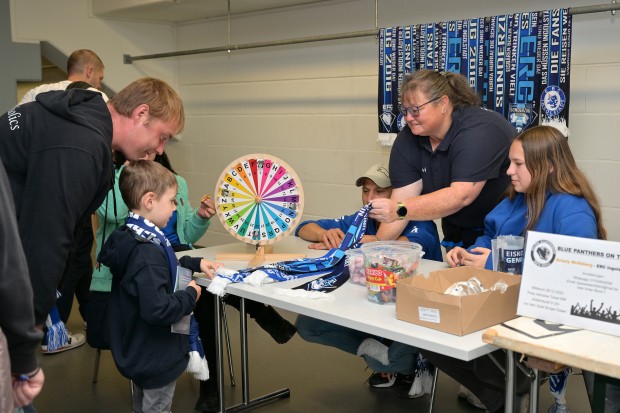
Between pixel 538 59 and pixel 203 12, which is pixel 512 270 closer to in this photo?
pixel 538 59

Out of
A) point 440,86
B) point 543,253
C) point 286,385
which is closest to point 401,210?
point 440,86

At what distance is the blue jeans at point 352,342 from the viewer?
105 inches

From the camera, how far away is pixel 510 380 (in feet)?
6.05

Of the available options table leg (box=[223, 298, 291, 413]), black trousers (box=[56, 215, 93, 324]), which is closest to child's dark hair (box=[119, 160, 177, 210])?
table leg (box=[223, 298, 291, 413])

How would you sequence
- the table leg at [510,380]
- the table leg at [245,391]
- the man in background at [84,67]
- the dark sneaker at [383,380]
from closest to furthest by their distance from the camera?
the table leg at [510,380], the table leg at [245,391], the dark sneaker at [383,380], the man in background at [84,67]

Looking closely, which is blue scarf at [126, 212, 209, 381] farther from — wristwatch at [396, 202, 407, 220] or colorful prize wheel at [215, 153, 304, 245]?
wristwatch at [396, 202, 407, 220]

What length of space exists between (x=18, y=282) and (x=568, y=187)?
5.78ft

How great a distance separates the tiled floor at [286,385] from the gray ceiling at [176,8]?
249 cm

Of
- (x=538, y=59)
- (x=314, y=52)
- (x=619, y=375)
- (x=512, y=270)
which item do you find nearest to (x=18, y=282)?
(x=619, y=375)

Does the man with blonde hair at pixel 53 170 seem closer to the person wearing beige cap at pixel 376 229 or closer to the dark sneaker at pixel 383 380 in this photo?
the person wearing beige cap at pixel 376 229

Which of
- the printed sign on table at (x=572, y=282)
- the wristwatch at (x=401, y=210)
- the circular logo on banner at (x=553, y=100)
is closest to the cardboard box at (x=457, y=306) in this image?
the printed sign on table at (x=572, y=282)

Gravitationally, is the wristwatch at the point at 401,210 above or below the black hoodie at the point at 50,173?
below

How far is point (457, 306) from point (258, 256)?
1.15 meters

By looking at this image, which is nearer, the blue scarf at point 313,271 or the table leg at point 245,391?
the blue scarf at point 313,271
